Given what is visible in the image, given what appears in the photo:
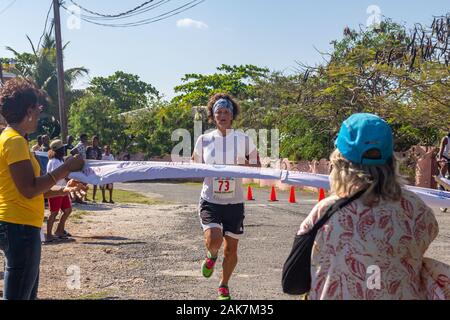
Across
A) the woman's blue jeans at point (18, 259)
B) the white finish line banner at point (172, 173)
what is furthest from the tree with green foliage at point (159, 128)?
the woman's blue jeans at point (18, 259)

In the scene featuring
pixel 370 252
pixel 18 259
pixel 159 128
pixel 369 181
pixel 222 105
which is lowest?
pixel 18 259

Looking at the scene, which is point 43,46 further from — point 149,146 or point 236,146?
point 236,146

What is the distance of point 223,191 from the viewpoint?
568 cm

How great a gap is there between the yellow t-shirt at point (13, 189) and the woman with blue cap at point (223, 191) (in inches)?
88.5

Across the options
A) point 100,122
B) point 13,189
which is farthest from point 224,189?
point 100,122

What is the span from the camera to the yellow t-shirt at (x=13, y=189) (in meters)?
3.57

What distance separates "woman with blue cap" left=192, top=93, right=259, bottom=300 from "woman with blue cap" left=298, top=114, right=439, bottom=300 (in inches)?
119

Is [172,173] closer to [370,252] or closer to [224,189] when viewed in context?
[224,189]

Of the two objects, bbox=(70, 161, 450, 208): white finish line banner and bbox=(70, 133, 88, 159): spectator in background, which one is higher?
bbox=(70, 133, 88, 159): spectator in background

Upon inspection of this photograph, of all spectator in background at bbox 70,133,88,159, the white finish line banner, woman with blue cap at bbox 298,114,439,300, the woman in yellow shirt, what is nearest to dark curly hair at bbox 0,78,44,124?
the woman in yellow shirt

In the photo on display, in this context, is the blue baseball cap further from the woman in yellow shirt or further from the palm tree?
the palm tree

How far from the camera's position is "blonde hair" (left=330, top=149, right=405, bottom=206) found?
254 centimetres

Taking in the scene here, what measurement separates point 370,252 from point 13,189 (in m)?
2.23

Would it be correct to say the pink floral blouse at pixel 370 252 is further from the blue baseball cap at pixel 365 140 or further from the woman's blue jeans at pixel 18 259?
the woman's blue jeans at pixel 18 259
